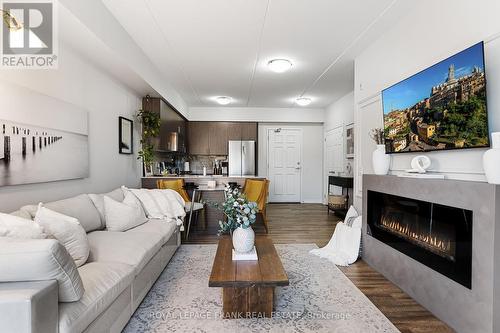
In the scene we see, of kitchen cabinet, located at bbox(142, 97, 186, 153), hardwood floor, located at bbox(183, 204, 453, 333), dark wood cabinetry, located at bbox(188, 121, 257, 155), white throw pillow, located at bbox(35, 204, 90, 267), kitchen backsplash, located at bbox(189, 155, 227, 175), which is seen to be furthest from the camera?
kitchen backsplash, located at bbox(189, 155, 227, 175)

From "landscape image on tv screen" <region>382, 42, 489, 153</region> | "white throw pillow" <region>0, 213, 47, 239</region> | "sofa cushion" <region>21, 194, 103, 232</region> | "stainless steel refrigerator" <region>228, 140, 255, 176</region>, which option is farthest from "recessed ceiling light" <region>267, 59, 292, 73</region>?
"white throw pillow" <region>0, 213, 47, 239</region>

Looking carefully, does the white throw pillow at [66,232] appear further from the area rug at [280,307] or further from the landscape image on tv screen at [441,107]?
the landscape image on tv screen at [441,107]

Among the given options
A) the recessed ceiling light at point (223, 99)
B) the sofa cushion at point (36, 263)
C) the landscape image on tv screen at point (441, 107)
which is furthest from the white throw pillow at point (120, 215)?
the recessed ceiling light at point (223, 99)

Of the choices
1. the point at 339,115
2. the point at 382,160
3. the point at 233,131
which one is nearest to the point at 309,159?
the point at 339,115

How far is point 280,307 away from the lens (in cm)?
221

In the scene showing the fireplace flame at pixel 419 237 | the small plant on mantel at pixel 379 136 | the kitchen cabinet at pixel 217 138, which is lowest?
the fireplace flame at pixel 419 237

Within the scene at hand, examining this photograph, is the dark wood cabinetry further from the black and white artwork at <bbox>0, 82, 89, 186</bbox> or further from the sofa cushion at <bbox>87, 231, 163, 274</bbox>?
the sofa cushion at <bbox>87, 231, 163, 274</bbox>

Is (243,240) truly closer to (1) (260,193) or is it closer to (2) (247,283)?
(2) (247,283)

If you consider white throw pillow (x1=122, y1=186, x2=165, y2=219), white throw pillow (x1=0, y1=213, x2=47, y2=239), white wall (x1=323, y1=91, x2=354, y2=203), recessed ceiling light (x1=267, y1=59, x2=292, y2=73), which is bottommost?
white throw pillow (x1=122, y1=186, x2=165, y2=219)

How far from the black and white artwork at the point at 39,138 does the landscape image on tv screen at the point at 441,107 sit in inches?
131

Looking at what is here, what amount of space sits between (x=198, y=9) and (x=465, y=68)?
2.35 metres

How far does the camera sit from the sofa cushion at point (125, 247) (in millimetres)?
2009

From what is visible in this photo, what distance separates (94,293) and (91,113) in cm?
243

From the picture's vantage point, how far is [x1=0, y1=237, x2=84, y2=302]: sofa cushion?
3.92 ft
